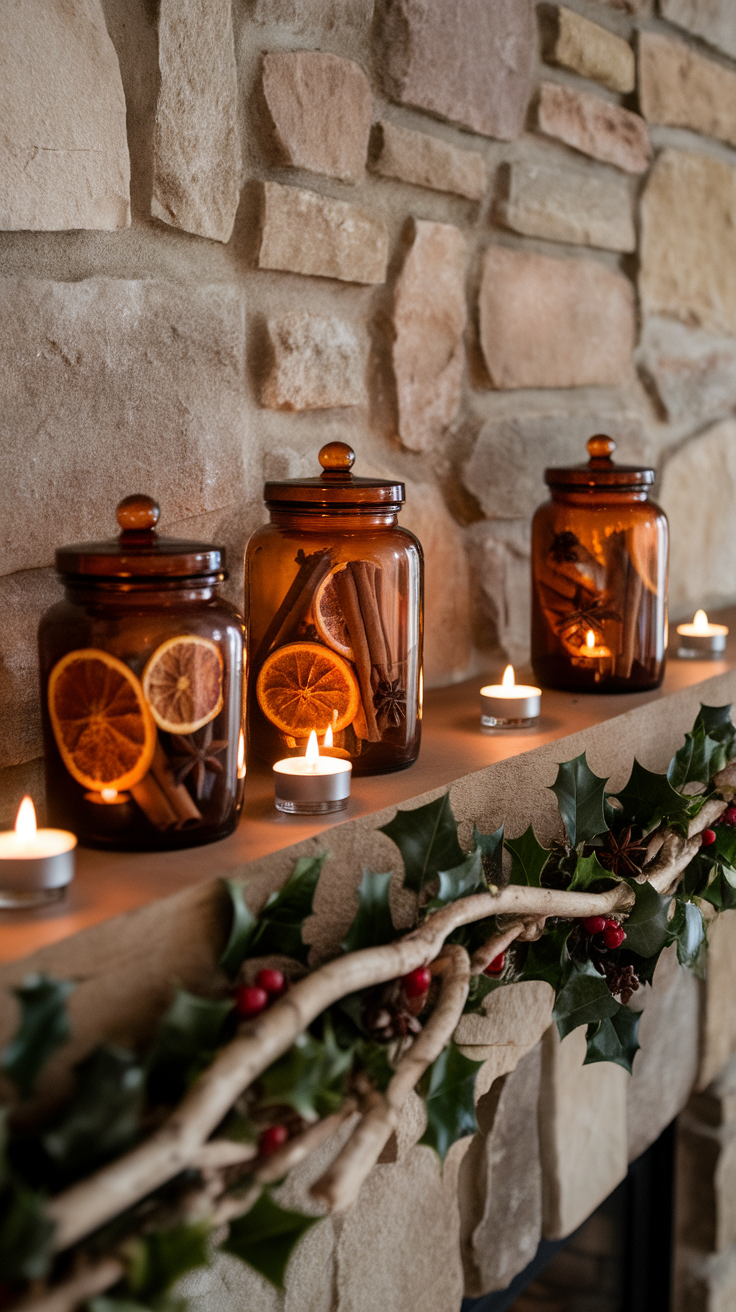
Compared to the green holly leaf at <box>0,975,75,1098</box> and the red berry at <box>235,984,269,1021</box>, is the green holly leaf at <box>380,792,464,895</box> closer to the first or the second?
the red berry at <box>235,984,269,1021</box>

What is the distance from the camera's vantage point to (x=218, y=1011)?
54 cm

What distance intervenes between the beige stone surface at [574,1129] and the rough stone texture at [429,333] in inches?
25.4

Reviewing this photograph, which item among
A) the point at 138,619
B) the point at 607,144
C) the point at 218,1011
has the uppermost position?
the point at 607,144

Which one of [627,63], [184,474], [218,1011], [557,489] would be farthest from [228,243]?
[627,63]

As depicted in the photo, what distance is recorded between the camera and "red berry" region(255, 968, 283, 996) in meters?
0.60

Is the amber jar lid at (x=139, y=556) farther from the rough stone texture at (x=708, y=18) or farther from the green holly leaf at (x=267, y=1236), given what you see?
the rough stone texture at (x=708, y=18)

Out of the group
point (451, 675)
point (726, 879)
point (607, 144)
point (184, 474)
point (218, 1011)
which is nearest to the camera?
point (218, 1011)

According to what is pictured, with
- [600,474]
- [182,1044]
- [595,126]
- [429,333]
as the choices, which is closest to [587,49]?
[595,126]

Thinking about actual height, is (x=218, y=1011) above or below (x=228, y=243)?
below

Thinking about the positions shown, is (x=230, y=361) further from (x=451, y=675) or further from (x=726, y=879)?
(x=726, y=879)

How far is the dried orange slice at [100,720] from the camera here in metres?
0.64

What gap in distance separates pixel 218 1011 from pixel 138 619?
0.23m

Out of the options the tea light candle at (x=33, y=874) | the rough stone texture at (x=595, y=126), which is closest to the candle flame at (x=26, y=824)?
the tea light candle at (x=33, y=874)

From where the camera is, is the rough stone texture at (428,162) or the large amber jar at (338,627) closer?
the large amber jar at (338,627)
